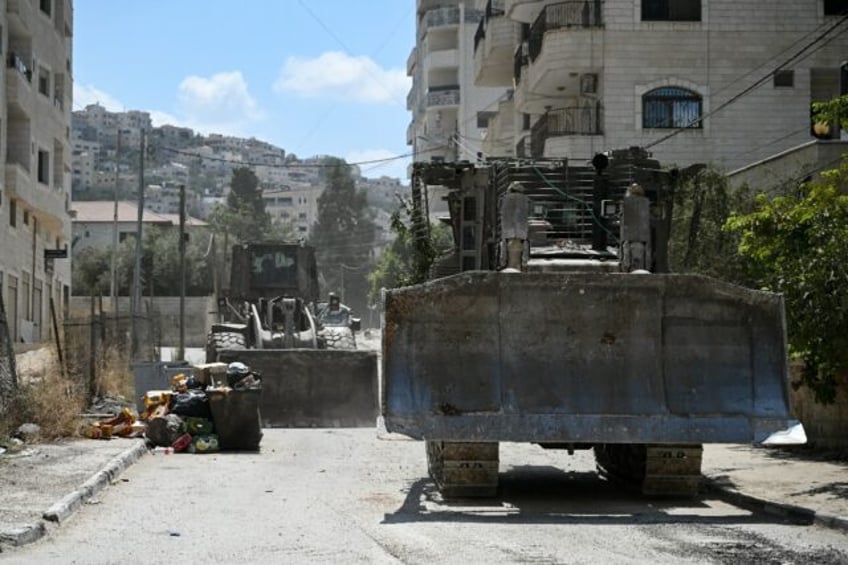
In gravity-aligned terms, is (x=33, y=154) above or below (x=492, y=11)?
below

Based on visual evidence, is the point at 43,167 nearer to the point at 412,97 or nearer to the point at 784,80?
the point at 784,80

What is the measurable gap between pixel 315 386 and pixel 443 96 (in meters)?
70.8

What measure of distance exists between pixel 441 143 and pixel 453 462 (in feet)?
259

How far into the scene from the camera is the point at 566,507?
495 inches

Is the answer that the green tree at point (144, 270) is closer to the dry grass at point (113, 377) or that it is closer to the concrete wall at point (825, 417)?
the dry grass at point (113, 377)

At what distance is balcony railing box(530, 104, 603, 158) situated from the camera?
39375 millimetres

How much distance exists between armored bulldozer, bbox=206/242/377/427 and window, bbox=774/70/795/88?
605 inches

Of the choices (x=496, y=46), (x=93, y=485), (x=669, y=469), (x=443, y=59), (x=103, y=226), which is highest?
(x=443, y=59)

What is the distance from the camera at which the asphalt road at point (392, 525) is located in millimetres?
9562

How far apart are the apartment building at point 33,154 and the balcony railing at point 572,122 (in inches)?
673

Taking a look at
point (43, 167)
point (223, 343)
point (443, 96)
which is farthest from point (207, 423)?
point (443, 96)

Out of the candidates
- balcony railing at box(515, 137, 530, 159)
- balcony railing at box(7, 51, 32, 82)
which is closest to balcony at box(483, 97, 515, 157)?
balcony railing at box(515, 137, 530, 159)

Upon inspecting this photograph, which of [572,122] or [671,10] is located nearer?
[671,10]

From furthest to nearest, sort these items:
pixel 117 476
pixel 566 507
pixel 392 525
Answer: pixel 117 476 < pixel 566 507 < pixel 392 525
